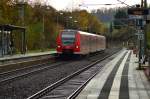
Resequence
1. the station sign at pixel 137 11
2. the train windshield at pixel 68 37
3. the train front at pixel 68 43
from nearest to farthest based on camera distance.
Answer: the station sign at pixel 137 11 < the train front at pixel 68 43 < the train windshield at pixel 68 37

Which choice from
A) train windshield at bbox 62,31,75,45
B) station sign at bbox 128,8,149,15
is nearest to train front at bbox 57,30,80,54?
train windshield at bbox 62,31,75,45

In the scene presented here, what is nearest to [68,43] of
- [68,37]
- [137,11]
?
[68,37]

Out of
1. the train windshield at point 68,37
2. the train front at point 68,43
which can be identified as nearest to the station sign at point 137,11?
the train front at point 68,43

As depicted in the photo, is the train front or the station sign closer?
the station sign

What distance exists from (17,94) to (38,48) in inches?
2606

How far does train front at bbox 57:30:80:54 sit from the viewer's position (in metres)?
48.5

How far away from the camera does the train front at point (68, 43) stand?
159 feet

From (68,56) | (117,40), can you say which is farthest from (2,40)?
(117,40)

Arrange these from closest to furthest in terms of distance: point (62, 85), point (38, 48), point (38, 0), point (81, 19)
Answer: point (62, 85) → point (38, 48) → point (38, 0) → point (81, 19)

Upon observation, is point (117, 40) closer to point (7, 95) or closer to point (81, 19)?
point (81, 19)

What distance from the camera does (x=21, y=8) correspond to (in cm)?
6844

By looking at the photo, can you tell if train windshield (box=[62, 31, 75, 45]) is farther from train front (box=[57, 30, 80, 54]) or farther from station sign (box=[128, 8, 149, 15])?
station sign (box=[128, 8, 149, 15])

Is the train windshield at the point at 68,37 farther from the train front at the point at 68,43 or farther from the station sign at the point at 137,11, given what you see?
the station sign at the point at 137,11

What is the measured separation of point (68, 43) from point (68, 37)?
24.1 inches
